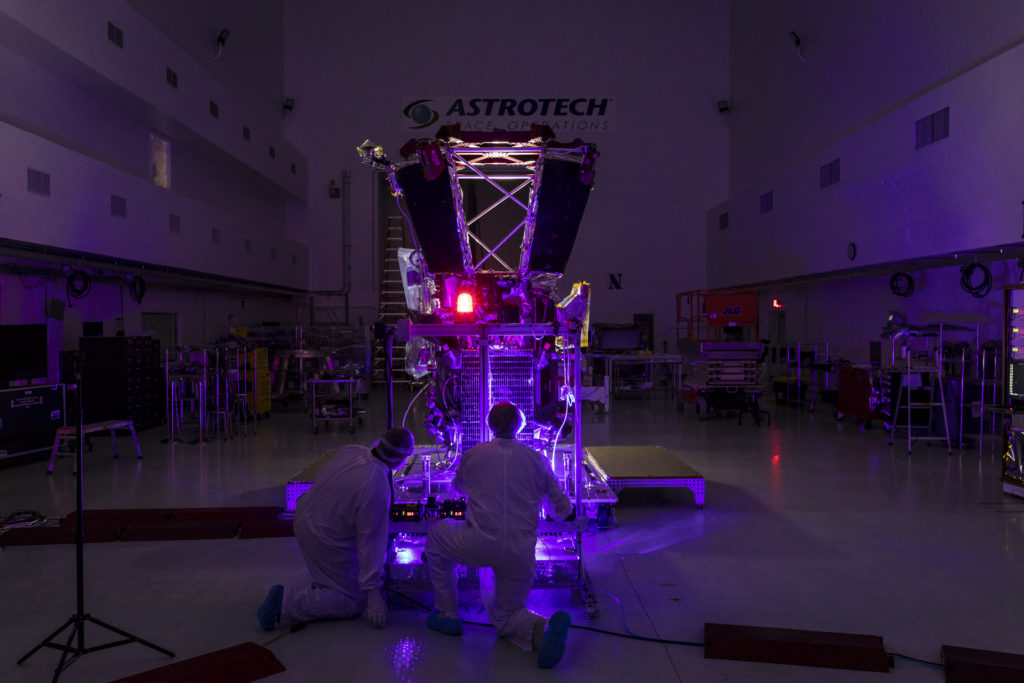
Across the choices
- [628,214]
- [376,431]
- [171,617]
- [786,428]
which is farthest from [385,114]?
[171,617]

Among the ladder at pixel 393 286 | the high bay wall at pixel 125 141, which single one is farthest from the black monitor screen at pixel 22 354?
the ladder at pixel 393 286

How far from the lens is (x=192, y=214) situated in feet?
42.8

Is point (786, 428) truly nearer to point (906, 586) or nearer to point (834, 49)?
point (906, 586)

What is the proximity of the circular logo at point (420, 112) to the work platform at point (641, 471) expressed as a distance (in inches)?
583

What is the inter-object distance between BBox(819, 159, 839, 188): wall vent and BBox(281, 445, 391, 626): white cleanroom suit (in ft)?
41.4

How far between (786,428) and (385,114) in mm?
14595

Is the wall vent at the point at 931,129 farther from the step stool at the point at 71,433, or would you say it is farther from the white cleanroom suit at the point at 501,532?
the step stool at the point at 71,433

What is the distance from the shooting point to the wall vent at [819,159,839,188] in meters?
13.4

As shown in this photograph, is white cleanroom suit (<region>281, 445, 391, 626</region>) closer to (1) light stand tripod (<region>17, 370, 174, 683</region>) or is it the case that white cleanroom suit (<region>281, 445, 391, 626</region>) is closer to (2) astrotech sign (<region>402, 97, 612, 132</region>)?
(1) light stand tripod (<region>17, 370, 174, 683</region>)

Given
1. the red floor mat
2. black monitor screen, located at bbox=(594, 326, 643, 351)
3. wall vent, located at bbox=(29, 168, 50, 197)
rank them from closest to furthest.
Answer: the red floor mat < wall vent, located at bbox=(29, 168, 50, 197) < black monitor screen, located at bbox=(594, 326, 643, 351)

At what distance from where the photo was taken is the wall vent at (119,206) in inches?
411

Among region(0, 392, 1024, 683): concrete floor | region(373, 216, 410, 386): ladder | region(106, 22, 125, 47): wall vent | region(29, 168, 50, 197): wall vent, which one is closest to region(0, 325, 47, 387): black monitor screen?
region(0, 392, 1024, 683): concrete floor

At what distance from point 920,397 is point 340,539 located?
10313 millimetres

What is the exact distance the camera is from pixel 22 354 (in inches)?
357
